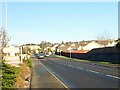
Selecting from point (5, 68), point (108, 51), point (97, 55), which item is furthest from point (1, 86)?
point (97, 55)

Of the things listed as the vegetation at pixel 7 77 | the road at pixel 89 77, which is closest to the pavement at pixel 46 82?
the road at pixel 89 77

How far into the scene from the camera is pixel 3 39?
49531mm

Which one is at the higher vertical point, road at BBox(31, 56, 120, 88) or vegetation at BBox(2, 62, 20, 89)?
vegetation at BBox(2, 62, 20, 89)

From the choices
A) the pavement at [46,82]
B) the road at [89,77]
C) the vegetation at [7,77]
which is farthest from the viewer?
the pavement at [46,82]

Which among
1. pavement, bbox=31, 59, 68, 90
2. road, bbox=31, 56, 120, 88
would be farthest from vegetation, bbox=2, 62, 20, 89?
road, bbox=31, 56, 120, 88

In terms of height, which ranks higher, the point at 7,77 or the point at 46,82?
the point at 7,77

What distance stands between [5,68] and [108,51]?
155 ft

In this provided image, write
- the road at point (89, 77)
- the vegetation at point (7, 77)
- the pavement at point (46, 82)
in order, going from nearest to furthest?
the vegetation at point (7, 77)
the road at point (89, 77)
the pavement at point (46, 82)

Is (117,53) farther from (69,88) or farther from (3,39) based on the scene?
(69,88)

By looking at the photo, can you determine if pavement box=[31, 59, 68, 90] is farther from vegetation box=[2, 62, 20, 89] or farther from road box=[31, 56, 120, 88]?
vegetation box=[2, 62, 20, 89]

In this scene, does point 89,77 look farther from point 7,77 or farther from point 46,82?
point 7,77

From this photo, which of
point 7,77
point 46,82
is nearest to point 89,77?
point 46,82

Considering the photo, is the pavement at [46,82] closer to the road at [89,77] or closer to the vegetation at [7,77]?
the road at [89,77]

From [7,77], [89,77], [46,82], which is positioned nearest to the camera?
[7,77]
